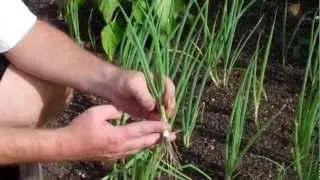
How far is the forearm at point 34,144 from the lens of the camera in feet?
4.58

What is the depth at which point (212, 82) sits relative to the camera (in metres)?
2.29

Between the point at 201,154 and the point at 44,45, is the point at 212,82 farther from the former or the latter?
the point at 44,45

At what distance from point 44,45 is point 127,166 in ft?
1.17

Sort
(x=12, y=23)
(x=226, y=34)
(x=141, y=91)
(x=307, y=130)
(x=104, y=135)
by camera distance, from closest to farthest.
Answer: (x=104, y=135) → (x=141, y=91) → (x=12, y=23) → (x=307, y=130) → (x=226, y=34)

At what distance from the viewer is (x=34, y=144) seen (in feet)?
4.58

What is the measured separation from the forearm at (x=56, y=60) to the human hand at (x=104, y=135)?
210 millimetres

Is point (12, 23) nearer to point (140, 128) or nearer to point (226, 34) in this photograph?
point (140, 128)

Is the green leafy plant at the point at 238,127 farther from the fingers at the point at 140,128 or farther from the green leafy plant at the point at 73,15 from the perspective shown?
the green leafy plant at the point at 73,15

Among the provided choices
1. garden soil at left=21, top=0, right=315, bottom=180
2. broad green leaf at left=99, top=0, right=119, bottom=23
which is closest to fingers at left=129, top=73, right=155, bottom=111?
garden soil at left=21, top=0, right=315, bottom=180

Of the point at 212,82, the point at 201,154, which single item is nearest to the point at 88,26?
the point at 212,82

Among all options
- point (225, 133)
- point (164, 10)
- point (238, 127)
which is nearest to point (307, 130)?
point (238, 127)

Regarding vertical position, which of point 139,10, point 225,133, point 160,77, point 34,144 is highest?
point 139,10

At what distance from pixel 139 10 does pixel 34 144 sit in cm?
76

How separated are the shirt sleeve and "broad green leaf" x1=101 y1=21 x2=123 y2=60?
57cm
